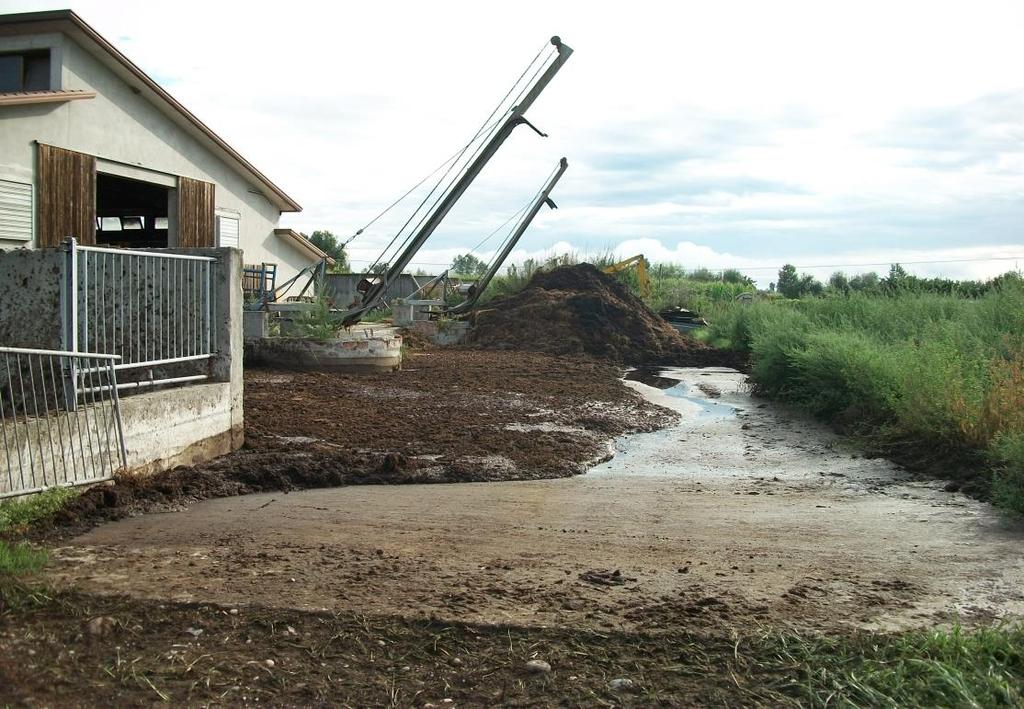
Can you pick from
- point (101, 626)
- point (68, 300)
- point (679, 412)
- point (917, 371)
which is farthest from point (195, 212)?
point (101, 626)

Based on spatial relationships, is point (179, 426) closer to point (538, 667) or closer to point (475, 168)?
point (538, 667)

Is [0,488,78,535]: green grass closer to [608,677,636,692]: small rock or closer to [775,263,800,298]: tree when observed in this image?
[608,677,636,692]: small rock

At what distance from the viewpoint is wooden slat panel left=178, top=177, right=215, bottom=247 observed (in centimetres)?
1953

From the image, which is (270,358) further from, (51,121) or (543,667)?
(543,667)

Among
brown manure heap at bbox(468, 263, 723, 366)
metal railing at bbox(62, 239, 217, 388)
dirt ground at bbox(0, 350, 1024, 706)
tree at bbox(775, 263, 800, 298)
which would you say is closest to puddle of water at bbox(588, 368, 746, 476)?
dirt ground at bbox(0, 350, 1024, 706)

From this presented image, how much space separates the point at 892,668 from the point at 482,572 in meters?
2.47

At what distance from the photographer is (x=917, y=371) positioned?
37.2ft

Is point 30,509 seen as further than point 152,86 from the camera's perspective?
No

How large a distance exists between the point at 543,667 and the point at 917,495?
5.69 meters

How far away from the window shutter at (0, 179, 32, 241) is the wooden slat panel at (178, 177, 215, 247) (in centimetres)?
455

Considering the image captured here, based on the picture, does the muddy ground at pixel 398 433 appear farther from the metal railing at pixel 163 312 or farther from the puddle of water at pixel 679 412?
the metal railing at pixel 163 312

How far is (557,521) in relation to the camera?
704cm

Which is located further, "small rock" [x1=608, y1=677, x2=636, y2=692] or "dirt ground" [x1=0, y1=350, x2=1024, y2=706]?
"dirt ground" [x1=0, y1=350, x2=1024, y2=706]

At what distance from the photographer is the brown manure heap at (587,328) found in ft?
81.1
